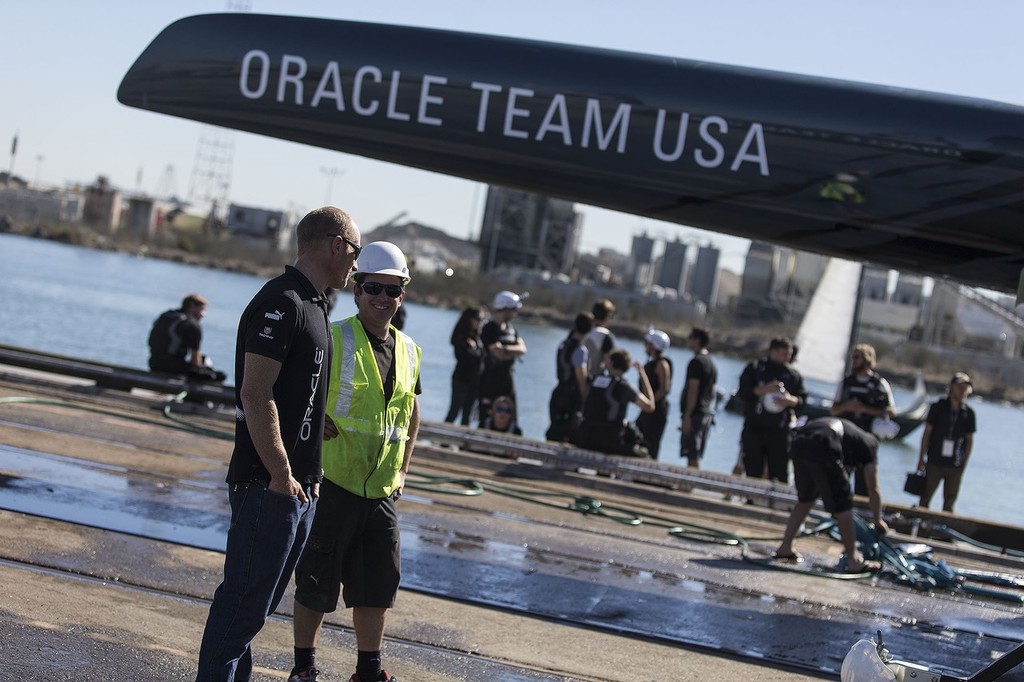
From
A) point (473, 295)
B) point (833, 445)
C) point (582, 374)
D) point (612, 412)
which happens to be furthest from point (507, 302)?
point (473, 295)

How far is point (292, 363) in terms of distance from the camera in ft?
14.9

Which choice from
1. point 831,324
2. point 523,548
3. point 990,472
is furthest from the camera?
point 990,472

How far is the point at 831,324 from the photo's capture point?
4306 centimetres

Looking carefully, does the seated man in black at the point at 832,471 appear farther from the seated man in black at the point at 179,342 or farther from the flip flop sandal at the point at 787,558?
the seated man in black at the point at 179,342

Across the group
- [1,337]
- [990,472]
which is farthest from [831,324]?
[1,337]

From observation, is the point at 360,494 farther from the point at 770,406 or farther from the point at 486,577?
the point at 770,406

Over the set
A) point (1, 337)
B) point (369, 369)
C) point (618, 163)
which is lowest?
point (1, 337)

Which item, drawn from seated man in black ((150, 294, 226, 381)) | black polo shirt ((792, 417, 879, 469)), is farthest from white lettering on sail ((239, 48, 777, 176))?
seated man in black ((150, 294, 226, 381))

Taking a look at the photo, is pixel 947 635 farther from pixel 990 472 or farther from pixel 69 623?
pixel 990 472

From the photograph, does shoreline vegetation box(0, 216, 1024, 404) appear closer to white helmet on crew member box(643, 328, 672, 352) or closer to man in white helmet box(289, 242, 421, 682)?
white helmet on crew member box(643, 328, 672, 352)

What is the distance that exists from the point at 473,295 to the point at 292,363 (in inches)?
4969

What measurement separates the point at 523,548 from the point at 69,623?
3834 millimetres

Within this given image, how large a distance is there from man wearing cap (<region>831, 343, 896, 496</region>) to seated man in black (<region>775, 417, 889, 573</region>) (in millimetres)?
2683

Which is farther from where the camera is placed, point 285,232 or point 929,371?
point 285,232
